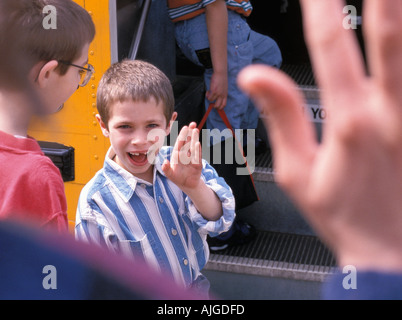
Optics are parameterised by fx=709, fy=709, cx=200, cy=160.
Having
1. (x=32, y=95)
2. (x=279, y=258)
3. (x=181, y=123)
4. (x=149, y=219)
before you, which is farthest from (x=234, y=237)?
(x=32, y=95)

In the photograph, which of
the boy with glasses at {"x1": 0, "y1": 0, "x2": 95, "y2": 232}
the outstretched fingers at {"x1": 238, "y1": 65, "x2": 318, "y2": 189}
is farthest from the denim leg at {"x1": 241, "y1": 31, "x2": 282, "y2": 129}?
the outstretched fingers at {"x1": 238, "y1": 65, "x2": 318, "y2": 189}

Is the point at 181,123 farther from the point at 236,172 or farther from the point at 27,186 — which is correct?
the point at 27,186

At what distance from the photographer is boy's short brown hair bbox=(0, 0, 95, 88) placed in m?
1.70

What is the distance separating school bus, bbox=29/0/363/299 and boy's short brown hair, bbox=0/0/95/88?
3.41 feet

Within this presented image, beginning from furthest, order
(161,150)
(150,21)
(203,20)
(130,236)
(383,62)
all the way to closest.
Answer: (150,21)
(203,20)
(161,150)
(130,236)
(383,62)

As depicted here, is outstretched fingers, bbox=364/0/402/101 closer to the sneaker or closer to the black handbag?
the black handbag

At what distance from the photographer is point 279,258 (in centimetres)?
323

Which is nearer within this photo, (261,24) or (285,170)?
(285,170)

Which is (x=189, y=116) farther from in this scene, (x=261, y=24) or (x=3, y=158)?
(x=3, y=158)

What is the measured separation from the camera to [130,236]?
191cm

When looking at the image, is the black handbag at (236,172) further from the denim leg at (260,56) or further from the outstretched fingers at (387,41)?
the outstretched fingers at (387,41)

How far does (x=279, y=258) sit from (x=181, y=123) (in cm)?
85
